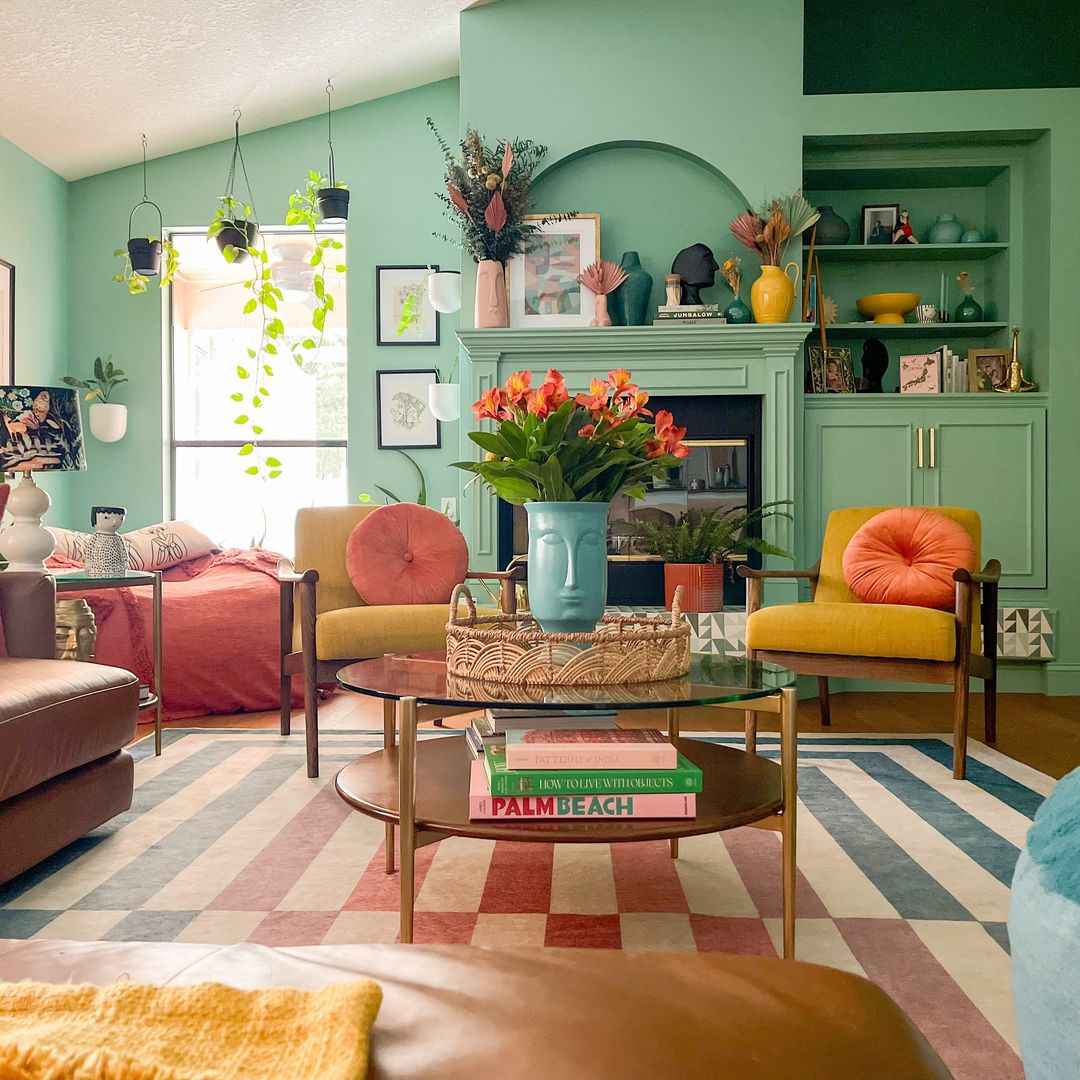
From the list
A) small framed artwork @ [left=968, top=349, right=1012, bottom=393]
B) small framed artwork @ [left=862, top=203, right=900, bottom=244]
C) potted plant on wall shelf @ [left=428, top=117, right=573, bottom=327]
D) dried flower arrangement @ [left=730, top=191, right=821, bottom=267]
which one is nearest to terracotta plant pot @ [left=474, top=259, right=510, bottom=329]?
potted plant on wall shelf @ [left=428, top=117, right=573, bottom=327]

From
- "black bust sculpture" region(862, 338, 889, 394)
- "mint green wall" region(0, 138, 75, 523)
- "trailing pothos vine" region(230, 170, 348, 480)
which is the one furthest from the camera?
"trailing pothos vine" region(230, 170, 348, 480)

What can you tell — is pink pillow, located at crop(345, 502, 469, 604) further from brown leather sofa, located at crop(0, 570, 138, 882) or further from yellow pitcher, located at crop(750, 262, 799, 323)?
yellow pitcher, located at crop(750, 262, 799, 323)

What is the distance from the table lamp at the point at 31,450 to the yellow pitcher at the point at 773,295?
9.34 feet

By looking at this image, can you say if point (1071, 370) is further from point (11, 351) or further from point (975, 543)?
point (11, 351)

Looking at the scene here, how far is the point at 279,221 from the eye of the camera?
19.9 ft

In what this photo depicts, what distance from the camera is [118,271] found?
6.04m

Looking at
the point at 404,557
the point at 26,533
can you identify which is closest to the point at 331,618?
the point at 404,557

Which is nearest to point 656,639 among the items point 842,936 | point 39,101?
point 842,936

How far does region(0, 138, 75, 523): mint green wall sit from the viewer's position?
5.39m

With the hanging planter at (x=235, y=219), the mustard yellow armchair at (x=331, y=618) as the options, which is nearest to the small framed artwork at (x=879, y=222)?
the mustard yellow armchair at (x=331, y=618)

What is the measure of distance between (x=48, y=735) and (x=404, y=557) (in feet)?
5.66

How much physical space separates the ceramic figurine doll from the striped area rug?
74cm

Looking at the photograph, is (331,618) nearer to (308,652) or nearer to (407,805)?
(308,652)

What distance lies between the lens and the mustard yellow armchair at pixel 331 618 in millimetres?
3100
